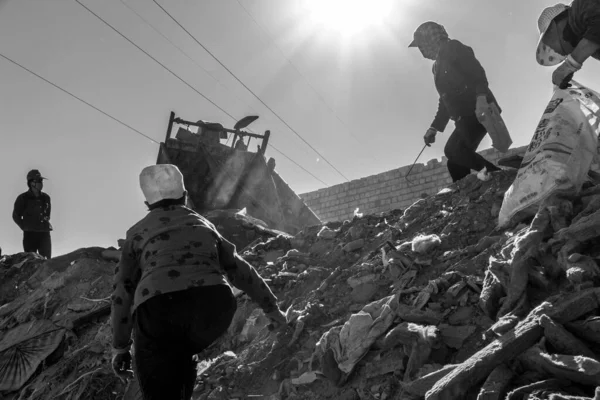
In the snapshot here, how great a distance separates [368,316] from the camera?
98.4 inches

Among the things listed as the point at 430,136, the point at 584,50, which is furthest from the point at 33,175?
the point at 584,50

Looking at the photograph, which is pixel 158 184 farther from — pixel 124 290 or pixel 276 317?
pixel 276 317

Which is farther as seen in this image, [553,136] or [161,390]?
[553,136]

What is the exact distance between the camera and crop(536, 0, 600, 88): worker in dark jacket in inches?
113

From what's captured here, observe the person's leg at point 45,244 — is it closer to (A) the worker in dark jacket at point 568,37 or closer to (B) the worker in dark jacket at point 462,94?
(B) the worker in dark jacket at point 462,94

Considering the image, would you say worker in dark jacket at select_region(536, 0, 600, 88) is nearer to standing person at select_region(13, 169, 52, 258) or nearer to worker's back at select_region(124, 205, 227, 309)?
worker's back at select_region(124, 205, 227, 309)

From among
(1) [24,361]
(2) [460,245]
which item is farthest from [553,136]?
(1) [24,361]

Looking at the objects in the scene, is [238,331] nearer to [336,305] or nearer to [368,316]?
[336,305]

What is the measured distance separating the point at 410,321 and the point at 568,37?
199 cm

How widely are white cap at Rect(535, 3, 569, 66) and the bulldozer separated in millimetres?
4486

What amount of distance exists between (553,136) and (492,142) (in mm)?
1067

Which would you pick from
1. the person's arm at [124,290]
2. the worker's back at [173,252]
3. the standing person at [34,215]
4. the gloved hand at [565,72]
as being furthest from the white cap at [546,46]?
the standing person at [34,215]

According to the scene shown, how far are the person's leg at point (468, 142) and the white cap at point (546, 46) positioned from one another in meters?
1.04

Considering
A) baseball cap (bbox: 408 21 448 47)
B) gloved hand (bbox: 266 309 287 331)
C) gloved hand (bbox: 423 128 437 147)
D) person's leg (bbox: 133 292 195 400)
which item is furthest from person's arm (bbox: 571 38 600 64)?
person's leg (bbox: 133 292 195 400)
